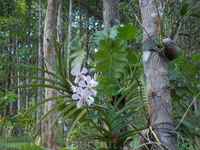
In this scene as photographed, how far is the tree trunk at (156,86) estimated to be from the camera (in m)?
1.12

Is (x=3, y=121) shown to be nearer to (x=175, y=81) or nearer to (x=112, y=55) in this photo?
(x=112, y=55)

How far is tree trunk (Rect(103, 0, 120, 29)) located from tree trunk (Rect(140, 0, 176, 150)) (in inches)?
70.7

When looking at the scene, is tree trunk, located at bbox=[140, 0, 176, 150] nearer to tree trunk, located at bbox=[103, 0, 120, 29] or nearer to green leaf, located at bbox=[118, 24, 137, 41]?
green leaf, located at bbox=[118, 24, 137, 41]

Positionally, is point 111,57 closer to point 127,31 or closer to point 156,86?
point 127,31

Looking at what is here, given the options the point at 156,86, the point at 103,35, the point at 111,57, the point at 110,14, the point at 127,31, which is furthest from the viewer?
the point at 110,14

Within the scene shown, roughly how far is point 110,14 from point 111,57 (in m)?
1.75

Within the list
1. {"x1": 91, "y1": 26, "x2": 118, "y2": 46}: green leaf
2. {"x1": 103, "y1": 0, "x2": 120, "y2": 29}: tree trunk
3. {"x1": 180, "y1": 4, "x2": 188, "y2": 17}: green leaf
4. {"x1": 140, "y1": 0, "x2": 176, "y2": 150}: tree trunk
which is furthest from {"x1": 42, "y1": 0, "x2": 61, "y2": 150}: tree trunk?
{"x1": 180, "y1": 4, "x2": 188, "y2": 17}: green leaf

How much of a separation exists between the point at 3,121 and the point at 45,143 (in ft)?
3.81

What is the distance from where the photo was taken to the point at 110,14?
321 cm

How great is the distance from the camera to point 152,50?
128 centimetres

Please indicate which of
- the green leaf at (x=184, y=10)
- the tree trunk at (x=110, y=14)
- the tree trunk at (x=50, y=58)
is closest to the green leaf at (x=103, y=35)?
the green leaf at (x=184, y=10)

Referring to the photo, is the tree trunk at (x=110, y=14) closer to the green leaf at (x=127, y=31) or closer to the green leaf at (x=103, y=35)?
the green leaf at (x=103, y=35)

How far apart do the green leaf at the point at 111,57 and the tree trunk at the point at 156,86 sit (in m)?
0.26

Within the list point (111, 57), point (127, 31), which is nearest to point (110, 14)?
point (127, 31)
